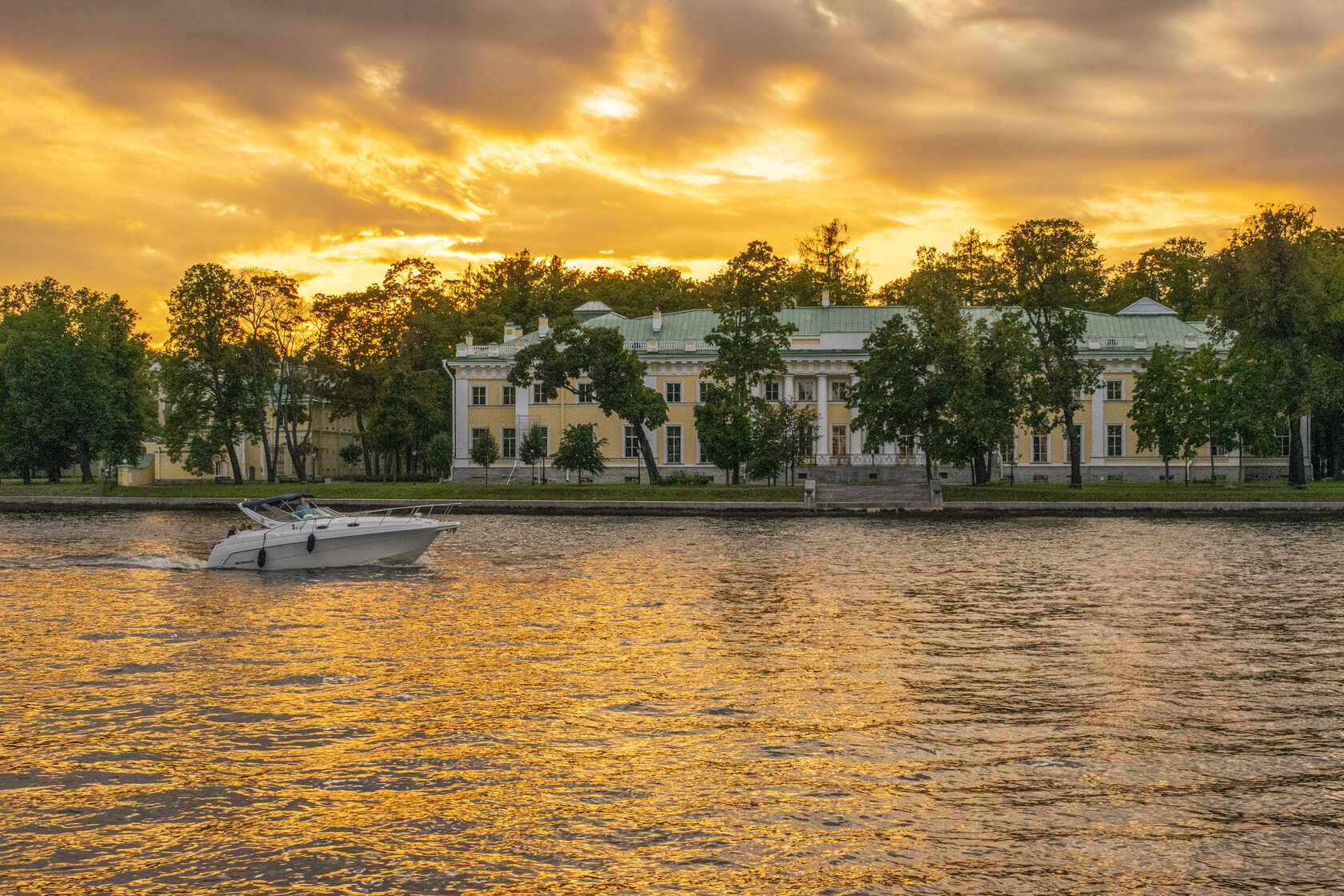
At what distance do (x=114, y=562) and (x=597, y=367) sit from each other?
40484 mm

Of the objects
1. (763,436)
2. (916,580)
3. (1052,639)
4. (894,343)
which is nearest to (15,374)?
(763,436)

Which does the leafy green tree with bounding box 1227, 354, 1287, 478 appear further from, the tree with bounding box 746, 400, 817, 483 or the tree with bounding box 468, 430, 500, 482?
Result: the tree with bounding box 468, 430, 500, 482

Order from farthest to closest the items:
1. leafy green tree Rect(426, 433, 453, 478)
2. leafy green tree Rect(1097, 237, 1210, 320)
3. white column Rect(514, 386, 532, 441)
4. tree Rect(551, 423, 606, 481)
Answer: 1. leafy green tree Rect(1097, 237, 1210, 320)
2. leafy green tree Rect(426, 433, 453, 478)
3. white column Rect(514, 386, 532, 441)
4. tree Rect(551, 423, 606, 481)

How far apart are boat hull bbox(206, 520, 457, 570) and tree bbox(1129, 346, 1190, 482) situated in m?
58.4

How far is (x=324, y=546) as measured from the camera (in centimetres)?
3650

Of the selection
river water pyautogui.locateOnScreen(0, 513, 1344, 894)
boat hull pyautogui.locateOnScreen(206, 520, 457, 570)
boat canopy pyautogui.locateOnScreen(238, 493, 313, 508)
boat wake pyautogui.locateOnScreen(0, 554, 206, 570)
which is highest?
boat canopy pyautogui.locateOnScreen(238, 493, 313, 508)

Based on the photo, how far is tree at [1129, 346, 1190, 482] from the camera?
3201 inches

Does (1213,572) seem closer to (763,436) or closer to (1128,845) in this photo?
(1128,845)

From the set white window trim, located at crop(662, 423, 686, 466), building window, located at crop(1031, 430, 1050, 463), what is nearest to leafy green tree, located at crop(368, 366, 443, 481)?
white window trim, located at crop(662, 423, 686, 466)

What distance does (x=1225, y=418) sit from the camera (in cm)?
8106

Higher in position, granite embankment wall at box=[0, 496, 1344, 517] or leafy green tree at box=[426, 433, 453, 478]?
leafy green tree at box=[426, 433, 453, 478]

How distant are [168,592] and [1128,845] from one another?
84.7 ft

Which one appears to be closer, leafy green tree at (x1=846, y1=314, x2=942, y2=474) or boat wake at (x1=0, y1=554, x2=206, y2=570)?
boat wake at (x1=0, y1=554, x2=206, y2=570)

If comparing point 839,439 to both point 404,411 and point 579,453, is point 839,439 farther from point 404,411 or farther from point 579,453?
point 404,411
